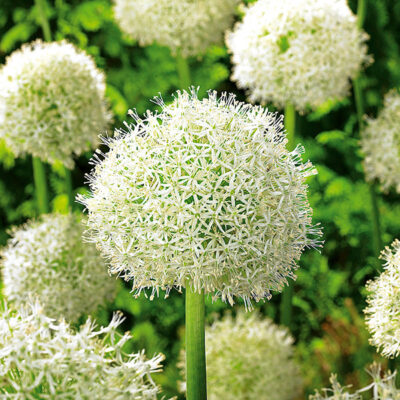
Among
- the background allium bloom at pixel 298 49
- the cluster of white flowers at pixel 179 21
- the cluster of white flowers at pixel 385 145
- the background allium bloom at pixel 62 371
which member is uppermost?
the cluster of white flowers at pixel 179 21

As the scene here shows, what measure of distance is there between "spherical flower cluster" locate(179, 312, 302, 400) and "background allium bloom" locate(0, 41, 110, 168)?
676mm

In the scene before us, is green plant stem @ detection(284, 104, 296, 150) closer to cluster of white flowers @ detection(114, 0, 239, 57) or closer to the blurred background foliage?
cluster of white flowers @ detection(114, 0, 239, 57)

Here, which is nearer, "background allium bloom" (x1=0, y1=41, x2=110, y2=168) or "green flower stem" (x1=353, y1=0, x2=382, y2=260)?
"background allium bloom" (x1=0, y1=41, x2=110, y2=168)

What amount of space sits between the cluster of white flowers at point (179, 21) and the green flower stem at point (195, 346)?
1048 millimetres

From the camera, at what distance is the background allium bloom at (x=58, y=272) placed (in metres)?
1.65

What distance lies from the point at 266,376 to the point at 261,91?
797 millimetres

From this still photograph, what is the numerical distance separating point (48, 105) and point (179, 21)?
0.50m

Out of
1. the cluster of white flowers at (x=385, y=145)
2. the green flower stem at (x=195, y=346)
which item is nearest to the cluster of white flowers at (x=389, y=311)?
the green flower stem at (x=195, y=346)

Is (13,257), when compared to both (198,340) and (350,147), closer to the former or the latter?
(198,340)

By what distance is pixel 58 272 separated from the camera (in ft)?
5.48

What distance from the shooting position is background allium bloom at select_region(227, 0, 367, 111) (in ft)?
5.37

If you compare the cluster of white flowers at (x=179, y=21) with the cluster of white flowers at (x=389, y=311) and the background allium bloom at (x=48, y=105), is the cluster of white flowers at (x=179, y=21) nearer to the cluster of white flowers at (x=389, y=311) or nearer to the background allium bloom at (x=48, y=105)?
the background allium bloom at (x=48, y=105)

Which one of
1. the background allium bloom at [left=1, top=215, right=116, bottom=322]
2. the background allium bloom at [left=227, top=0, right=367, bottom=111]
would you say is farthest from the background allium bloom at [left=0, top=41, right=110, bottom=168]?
the background allium bloom at [left=227, top=0, right=367, bottom=111]

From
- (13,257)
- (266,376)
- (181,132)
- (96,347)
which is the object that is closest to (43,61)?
(13,257)
